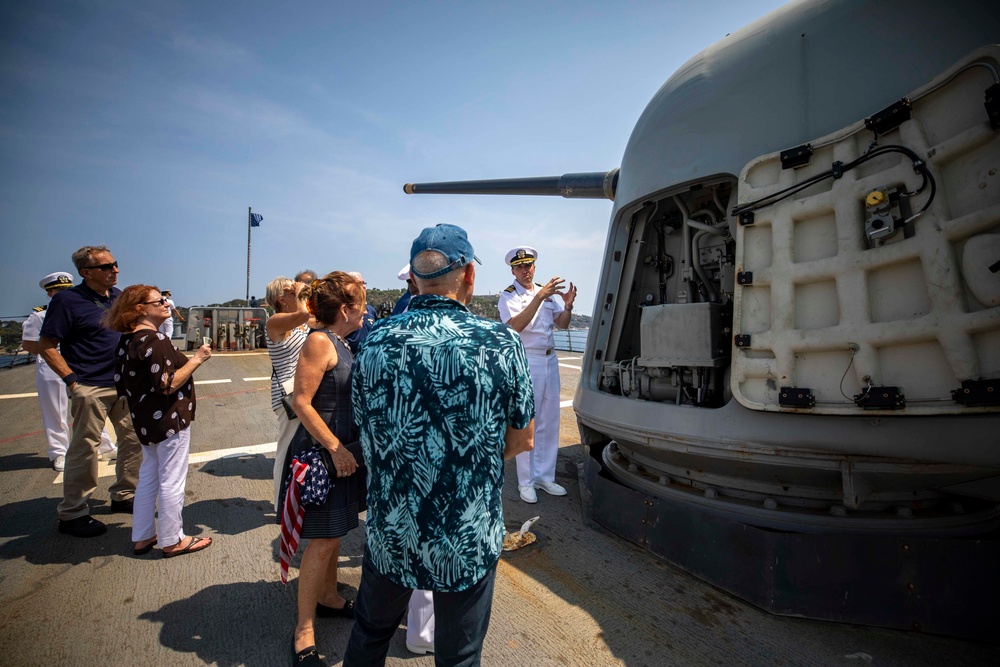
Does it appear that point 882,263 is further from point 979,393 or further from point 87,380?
point 87,380

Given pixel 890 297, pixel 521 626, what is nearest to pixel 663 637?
pixel 521 626

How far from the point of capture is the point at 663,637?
7.23 feet

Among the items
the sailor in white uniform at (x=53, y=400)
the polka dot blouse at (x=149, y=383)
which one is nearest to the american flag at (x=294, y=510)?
the polka dot blouse at (x=149, y=383)

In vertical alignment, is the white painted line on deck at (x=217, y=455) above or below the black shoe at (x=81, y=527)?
above

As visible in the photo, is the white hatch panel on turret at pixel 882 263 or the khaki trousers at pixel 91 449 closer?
the white hatch panel on turret at pixel 882 263

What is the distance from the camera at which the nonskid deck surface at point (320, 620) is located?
6.78ft

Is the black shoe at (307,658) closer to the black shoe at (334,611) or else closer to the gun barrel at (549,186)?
the black shoe at (334,611)

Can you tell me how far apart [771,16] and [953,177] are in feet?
5.03

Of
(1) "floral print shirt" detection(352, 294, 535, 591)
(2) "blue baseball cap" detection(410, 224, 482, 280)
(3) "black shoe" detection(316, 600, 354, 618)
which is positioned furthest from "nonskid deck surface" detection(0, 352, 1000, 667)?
(2) "blue baseball cap" detection(410, 224, 482, 280)

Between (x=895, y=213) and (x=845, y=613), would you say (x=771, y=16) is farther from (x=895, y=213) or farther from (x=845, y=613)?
(x=845, y=613)

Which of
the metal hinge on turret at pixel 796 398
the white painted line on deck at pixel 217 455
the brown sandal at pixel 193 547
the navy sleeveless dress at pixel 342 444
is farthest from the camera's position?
the white painted line on deck at pixel 217 455

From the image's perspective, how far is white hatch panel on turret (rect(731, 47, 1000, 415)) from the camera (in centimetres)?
183

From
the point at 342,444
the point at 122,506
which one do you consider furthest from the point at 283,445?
the point at 122,506

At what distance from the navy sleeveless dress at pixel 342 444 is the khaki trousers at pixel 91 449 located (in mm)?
2052
